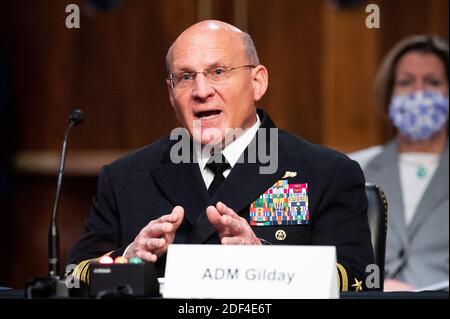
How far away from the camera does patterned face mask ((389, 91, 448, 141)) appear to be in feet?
14.8

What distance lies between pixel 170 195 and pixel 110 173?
0.73ft

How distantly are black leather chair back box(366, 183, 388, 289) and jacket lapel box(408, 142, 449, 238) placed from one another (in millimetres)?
1254

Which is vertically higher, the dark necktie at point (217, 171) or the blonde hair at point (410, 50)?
the blonde hair at point (410, 50)

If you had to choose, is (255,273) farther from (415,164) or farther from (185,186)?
(415,164)

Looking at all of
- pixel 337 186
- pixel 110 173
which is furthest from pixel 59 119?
pixel 337 186

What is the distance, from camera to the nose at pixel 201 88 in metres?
2.80

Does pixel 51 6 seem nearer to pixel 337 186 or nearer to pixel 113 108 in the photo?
pixel 113 108

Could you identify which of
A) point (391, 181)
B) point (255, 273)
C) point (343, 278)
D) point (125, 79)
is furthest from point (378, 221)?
point (125, 79)

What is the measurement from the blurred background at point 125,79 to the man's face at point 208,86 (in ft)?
7.37

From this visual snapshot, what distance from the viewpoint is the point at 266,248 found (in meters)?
2.12

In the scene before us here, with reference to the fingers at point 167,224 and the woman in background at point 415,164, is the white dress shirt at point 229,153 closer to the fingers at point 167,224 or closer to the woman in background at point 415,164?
the fingers at point 167,224

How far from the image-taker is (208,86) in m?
2.82

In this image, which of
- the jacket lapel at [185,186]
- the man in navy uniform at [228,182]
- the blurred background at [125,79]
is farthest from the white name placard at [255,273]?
the blurred background at [125,79]

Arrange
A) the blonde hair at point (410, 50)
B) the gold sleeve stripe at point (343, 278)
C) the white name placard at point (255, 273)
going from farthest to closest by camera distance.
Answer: the blonde hair at point (410, 50)
the gold sleeve stripe at point (343, 278)
the white name placard at point (255, 273)
